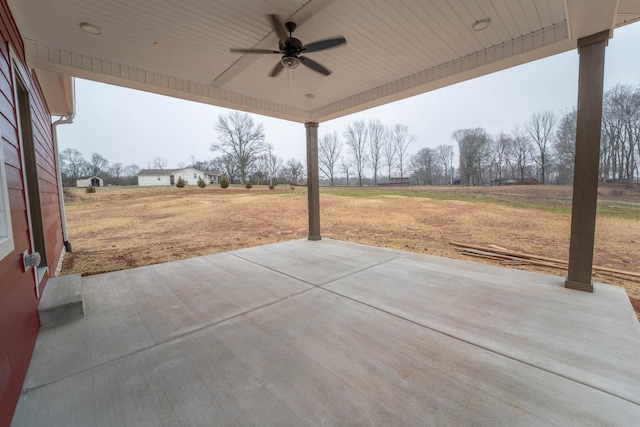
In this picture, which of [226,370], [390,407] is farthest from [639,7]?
[226,370]

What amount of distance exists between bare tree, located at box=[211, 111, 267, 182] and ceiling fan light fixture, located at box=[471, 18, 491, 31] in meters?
22.9

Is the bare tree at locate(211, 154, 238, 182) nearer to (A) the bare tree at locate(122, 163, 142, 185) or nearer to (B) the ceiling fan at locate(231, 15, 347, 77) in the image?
(A) the bare tree at locate(122, 163, 142, 185)

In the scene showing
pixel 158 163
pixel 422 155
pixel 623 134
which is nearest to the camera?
pixel 623 134

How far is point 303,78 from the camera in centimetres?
379

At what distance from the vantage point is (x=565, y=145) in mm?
9531

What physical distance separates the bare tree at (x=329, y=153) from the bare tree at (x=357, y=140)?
103 cm

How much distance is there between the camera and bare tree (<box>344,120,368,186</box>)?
23.4 m

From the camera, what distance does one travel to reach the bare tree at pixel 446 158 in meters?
18.7

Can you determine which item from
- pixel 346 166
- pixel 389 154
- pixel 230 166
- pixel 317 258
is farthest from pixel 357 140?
pixel 317 258

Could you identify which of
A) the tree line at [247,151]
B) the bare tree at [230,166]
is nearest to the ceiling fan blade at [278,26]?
the tree line at [247,151]

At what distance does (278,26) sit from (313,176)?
3.18 meters

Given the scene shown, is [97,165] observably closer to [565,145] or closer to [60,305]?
[60,305]

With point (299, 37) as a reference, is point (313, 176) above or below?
below

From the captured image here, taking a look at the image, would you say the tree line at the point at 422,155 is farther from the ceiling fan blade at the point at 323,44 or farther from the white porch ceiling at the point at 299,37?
the ceiling fan blade at the point at 323,44
